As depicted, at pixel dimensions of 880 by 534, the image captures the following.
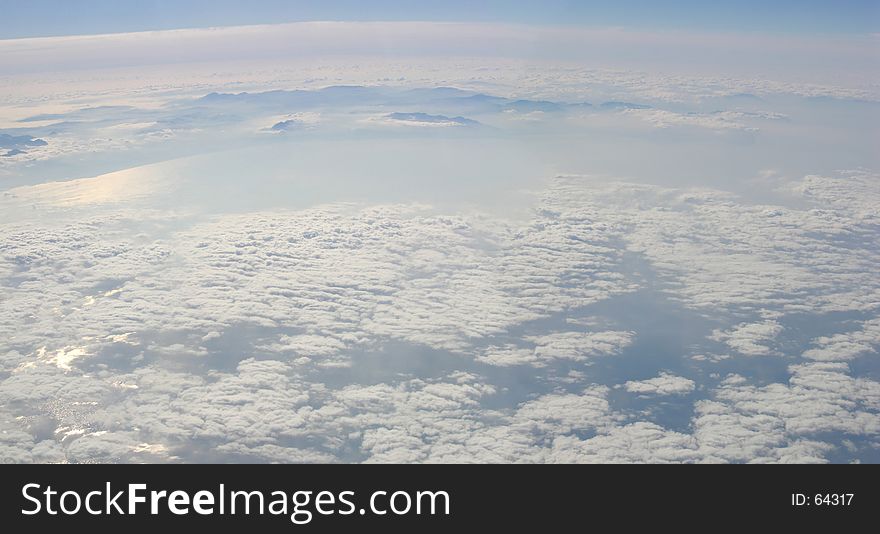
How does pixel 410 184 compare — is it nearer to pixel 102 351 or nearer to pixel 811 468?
pixel 102 351

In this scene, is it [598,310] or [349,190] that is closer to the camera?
[598,310]

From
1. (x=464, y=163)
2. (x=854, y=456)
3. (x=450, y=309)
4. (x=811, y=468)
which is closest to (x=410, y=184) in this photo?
(x=464, y=163)

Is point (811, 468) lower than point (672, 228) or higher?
lower

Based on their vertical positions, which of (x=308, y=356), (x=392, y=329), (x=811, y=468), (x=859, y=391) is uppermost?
(x=392, y=329)

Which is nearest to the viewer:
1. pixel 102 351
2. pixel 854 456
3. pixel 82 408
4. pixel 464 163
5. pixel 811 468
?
pixel 811 468

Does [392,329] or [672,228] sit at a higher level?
[672,228]

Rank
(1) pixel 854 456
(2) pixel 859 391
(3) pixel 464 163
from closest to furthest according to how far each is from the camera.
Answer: (1) pixel 854 456
(2) pixel 859 391
(3) pixel 464 163

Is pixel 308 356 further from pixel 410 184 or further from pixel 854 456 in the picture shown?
pixel 410 184

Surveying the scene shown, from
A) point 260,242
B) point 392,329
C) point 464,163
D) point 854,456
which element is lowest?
point 854,456

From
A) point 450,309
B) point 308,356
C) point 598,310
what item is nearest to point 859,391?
point 598,310
